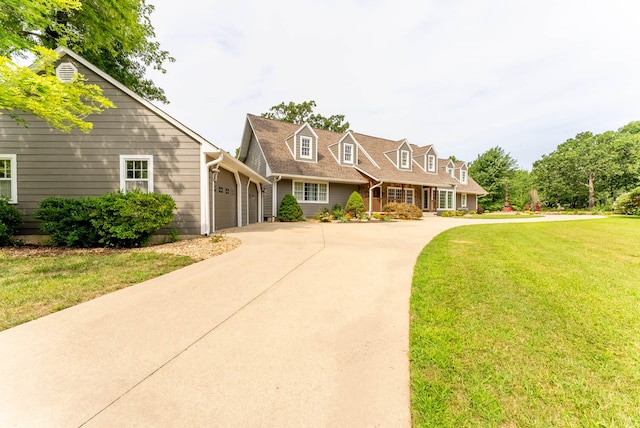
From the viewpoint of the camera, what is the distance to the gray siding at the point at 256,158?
1667cm

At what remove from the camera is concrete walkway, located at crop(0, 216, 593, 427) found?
1.77 meters

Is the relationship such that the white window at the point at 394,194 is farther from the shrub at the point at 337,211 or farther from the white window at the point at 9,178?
the white window at the point at 9,178

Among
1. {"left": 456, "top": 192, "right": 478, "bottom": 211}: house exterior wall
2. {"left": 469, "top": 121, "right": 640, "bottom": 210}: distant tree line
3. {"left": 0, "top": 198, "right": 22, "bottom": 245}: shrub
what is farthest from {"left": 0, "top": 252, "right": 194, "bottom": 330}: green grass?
{"left": 469, "top": 121, "right": 640, "bottom": 210}: distant tree line

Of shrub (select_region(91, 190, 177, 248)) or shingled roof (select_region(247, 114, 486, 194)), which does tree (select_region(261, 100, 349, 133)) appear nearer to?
shingled roof (select_region(247, 114, 486, 194))

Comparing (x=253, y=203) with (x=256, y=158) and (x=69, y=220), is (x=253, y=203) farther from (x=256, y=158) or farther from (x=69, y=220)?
(x=69, y=220)

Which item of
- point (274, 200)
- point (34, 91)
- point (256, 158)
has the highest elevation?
point (256, 158)

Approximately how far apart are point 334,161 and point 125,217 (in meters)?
14.4

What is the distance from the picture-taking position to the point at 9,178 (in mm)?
8664

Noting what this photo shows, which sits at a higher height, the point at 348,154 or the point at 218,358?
the point at 348,154

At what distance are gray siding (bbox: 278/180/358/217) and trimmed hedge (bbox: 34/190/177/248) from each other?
9.17 m

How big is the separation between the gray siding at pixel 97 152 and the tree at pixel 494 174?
40.9 metres

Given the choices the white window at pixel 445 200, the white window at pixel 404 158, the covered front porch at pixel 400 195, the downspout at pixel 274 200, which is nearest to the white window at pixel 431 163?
the covered front porch at pixel 400 195

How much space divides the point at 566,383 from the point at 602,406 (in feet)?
0.72

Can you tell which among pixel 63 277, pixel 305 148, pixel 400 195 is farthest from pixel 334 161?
pixel 63 277
